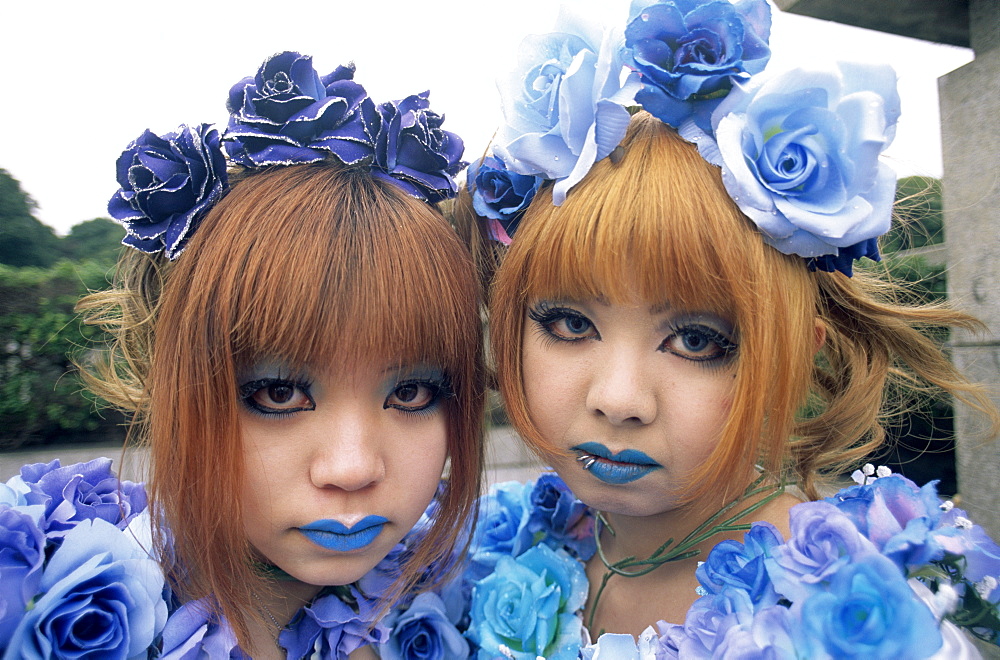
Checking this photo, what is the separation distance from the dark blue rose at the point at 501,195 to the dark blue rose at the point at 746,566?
0.68 m

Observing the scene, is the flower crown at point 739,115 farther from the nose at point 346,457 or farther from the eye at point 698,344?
the nose at point 346,457

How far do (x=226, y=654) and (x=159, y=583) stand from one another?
6.2 inches

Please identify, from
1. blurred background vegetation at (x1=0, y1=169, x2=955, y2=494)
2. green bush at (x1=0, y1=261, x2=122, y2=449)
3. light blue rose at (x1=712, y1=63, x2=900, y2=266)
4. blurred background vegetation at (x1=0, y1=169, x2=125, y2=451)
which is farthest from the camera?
green bush at (x1=0, y1=261, x2=122, y2=449)

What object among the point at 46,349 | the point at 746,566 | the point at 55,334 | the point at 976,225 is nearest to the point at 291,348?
the point at 746,566

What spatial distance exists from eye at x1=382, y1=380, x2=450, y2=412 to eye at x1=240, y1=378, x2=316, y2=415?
14cm

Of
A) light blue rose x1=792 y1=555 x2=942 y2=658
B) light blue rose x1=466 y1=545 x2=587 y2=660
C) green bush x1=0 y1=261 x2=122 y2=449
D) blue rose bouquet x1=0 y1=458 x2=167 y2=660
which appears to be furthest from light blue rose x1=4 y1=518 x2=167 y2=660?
green bush x1=0 y1=261 x2=122 y2=449

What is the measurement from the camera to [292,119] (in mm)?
1127

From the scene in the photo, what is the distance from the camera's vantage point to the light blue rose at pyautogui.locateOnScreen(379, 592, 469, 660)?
4.26 ft

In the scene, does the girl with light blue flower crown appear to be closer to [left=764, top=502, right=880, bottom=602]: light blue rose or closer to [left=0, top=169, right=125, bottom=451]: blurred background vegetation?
[left=764, top=502, right=880, bottom=602]: light blue rose

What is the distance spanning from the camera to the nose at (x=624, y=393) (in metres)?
1.03

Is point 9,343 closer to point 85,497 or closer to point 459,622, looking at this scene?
point 85,497

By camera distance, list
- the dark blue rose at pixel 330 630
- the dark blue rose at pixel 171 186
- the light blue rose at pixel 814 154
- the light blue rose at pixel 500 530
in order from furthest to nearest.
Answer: the light blue rose at pixel 500 530 < the dark blue rose at pixel 330 630 < the dark blue rose at pixel 171 186 < the light blue rose at pixel 814 154

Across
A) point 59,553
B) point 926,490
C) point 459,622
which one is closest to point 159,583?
point 59,553

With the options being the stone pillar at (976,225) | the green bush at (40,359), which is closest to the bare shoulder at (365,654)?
the stone pillar at (976,225)
